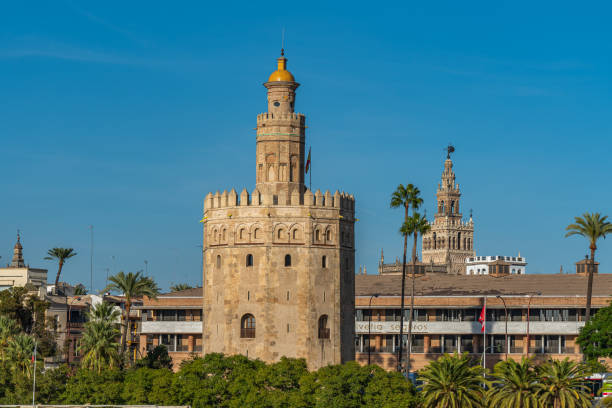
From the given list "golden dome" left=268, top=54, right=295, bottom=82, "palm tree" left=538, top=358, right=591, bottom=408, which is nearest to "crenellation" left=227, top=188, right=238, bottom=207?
"golden dome" left=268, top=54, right=295, bottom=82

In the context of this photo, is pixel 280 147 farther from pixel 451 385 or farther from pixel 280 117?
pixel 451 385

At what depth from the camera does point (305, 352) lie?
9050 centimetres

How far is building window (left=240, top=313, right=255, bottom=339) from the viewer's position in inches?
3595

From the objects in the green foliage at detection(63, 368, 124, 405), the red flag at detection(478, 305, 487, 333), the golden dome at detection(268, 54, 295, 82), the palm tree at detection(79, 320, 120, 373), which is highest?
the golden dome at detection(268, 54, 295, 82)

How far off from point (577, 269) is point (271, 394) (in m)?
88.2

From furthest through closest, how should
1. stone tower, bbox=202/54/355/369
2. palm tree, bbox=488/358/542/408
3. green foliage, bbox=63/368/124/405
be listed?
1. stone tower, bbox=202/54/355/369
2. green foliage, bbox=63/368/124/405
3. palm tree, bbox=488/358/542/408

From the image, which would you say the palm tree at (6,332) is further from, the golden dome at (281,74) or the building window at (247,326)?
the golden dome at (281,74)

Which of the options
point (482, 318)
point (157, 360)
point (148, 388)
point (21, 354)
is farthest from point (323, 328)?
point (482, 318)

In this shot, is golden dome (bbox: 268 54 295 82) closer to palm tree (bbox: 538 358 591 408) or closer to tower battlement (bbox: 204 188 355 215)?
tower battlement (bbox: 204 188 355 215)

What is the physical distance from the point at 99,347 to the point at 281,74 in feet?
86.8

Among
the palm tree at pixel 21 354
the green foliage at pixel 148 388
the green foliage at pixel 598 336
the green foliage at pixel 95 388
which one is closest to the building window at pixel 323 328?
the green foliage at pixel 148 388

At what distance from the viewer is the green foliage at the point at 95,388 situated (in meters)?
81.9

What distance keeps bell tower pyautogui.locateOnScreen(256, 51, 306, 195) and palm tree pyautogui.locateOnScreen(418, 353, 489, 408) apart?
75.8 feet

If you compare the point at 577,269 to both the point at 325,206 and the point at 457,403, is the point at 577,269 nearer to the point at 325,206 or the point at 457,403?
the point at 325,206
